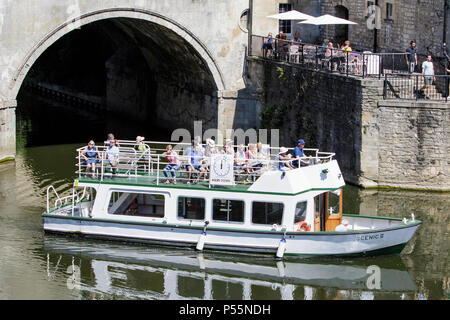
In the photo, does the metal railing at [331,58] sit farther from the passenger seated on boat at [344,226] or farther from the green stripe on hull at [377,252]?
the green stripe on hull at [377,252]

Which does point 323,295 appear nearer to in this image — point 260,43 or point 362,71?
point 362,71

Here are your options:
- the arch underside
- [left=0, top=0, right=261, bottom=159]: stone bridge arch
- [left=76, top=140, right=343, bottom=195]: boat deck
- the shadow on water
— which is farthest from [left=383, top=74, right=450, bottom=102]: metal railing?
the shadow on water

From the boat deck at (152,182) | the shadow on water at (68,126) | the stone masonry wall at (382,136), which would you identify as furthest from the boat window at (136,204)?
the shadow on water at (68,126)

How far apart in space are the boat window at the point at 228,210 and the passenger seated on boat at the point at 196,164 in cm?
94

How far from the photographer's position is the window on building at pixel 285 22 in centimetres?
3828

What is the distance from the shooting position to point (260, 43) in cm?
3694

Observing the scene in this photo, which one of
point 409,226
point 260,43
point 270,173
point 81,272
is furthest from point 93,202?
point 260,43

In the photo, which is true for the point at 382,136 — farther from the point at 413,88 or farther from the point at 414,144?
the point at 413,88

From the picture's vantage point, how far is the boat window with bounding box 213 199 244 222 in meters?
23.5

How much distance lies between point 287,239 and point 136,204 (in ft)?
13.4

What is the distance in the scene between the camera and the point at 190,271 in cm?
2247

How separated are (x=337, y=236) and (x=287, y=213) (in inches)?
49.9

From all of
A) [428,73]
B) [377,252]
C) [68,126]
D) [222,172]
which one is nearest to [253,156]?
[222,172]
